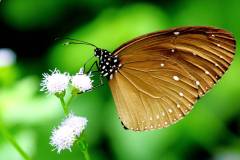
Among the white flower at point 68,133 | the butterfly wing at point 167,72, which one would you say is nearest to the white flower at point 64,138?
the white flower at point 68,133

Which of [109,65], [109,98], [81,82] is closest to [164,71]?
[109,65]

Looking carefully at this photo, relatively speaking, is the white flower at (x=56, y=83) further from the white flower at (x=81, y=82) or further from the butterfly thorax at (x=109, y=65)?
the butterfly thorax at (x=109, y=65)

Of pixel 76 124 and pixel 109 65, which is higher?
pixel 109 65

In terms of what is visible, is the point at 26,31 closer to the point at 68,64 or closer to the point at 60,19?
the point at 60,19

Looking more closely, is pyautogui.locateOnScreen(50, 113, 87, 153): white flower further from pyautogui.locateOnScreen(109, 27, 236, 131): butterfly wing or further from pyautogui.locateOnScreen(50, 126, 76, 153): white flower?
pyautogui.locateOnScreen(109, 27, 236, 131): butterfly wing

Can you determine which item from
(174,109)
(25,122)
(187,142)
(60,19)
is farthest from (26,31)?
(174,109)

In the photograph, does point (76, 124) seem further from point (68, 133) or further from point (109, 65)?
point (109, 65)

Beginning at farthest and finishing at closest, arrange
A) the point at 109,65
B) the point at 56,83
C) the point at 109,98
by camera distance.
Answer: the point at 109,98
the point at 109,65
the point at 56,83
